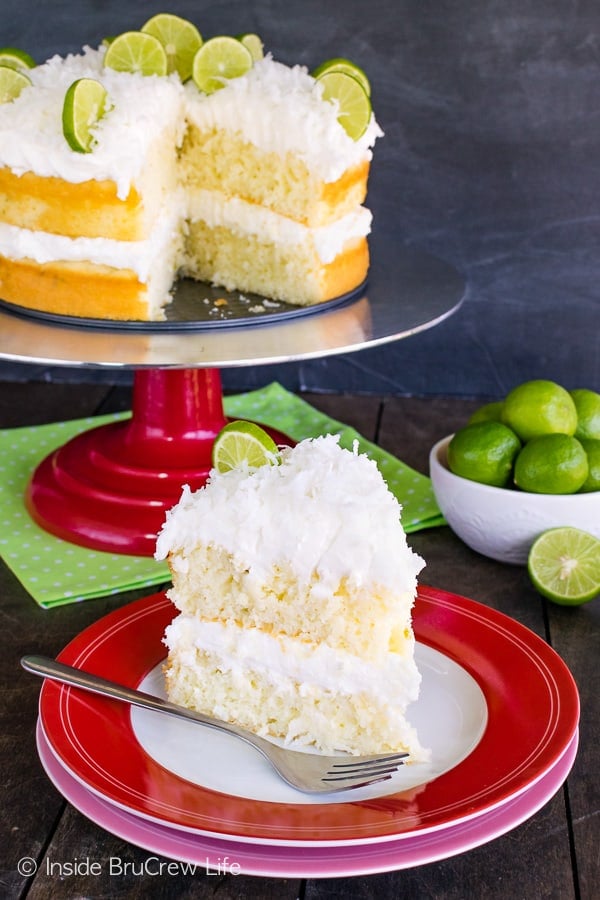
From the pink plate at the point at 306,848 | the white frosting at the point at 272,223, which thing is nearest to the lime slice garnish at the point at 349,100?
the white frosting at the point at 272,223

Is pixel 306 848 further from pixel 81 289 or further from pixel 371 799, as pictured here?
pixel 81 289

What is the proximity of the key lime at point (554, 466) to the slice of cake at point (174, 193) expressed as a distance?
1.94ft

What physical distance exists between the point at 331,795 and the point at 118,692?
1.00ft

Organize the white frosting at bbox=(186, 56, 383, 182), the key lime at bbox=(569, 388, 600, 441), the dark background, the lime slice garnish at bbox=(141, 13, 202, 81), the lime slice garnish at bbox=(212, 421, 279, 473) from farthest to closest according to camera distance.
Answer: the dark background → the lime slice garnish at bbox=(141, 13, 202, 81) → the white frosting at bbox=(186, 56, 383, 182) → the key lime at bbox=(569, 388, 600, 441) → the lime slice garnish at bbox=(212, 421, 279, 473)

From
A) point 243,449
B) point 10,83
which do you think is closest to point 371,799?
point 243,449

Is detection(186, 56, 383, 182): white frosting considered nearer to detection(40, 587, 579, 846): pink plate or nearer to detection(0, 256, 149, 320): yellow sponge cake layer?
detection(0, 256, 149, 320): yellow sponge cake layer

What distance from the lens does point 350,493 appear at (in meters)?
1.50

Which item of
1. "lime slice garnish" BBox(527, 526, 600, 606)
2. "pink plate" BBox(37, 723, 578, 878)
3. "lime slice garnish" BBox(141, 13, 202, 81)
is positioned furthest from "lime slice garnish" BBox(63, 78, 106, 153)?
"pink plate" BBox(37, 723, 578, 878)

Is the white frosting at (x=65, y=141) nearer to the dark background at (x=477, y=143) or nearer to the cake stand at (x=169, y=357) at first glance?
the cake stand at (x=169, y=357)

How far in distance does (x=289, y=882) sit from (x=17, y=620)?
2.63 ft

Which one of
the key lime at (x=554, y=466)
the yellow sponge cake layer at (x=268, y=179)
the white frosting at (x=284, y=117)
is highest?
the white frosting at (x=284, y=117)

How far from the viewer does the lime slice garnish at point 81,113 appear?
2.10 metres

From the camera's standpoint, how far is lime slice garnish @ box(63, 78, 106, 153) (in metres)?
2.10

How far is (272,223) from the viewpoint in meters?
2.51
